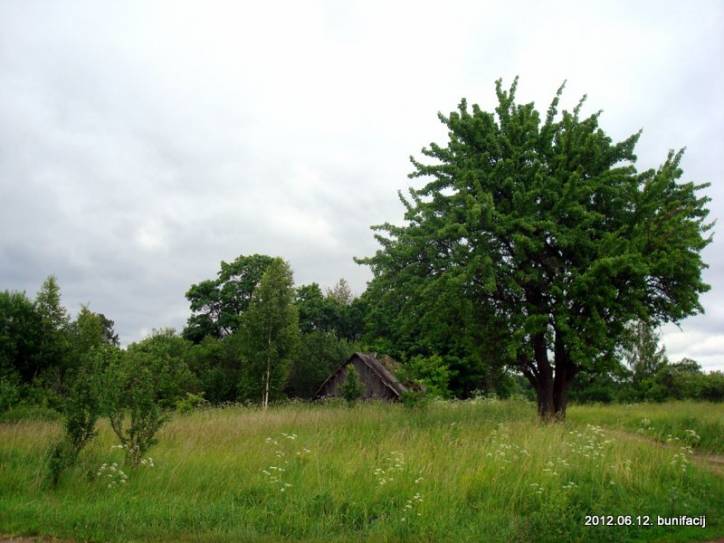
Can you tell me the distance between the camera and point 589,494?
807 centimetres

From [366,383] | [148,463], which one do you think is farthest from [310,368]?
[148,463]

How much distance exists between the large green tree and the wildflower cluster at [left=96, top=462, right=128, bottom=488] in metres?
8.82

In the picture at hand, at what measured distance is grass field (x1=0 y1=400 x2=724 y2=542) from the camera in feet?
22.0

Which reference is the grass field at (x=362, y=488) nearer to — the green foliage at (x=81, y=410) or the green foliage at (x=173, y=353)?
the green foliage at (x=81, y=410)

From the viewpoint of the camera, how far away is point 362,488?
8133 mm

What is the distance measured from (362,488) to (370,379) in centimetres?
2898

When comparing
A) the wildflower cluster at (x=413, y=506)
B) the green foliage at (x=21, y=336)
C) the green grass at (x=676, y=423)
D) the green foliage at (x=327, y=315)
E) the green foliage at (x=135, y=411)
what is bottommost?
the wildflower cluster at (x=413, y=506)

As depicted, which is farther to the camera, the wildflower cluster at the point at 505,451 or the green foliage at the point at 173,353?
the green foliage at the point at 173,353

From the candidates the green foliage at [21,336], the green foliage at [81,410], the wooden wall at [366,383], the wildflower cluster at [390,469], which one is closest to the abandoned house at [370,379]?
the wooden wall at [366,383]

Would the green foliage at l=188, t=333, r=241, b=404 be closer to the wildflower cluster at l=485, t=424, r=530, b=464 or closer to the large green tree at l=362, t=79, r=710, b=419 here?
the large green tree at l=362, t=79, r=710, b=419

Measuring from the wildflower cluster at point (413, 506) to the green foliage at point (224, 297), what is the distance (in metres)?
46.2

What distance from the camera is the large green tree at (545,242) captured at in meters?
14.7

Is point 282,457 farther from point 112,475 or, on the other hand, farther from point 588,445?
point 588,445

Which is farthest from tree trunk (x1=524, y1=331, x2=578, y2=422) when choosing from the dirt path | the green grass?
the dirt path
